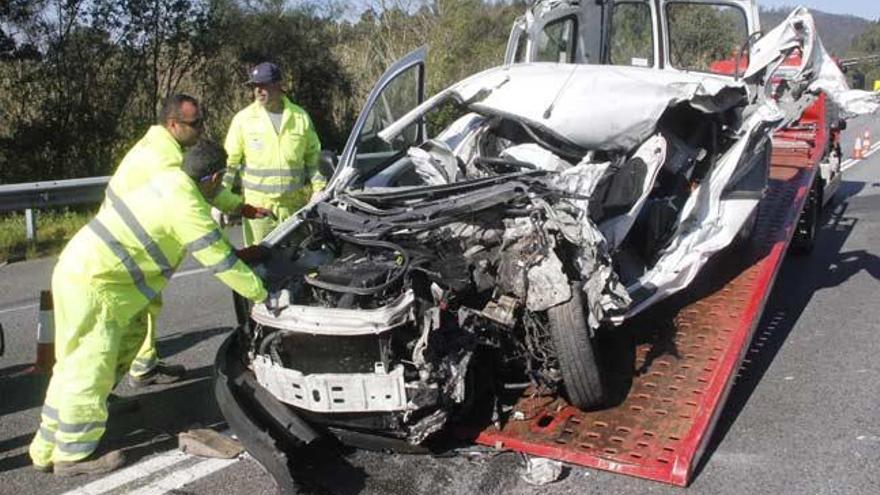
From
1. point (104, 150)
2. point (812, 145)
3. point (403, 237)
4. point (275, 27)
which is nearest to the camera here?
point (403, 237)

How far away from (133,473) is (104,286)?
0.84 metres

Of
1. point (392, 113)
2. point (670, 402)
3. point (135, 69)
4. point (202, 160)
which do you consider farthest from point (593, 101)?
point (135, 69)

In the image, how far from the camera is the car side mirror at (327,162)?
5.40m

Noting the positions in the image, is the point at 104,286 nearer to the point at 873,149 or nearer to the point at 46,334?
the point at 46,334

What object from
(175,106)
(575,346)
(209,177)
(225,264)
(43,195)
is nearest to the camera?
(225,264)

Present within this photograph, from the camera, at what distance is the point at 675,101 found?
518 cm

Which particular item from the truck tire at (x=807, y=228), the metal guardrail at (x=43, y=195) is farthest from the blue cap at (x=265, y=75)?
the truck tire at (x=807, y=228)

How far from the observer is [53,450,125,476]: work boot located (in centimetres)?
390

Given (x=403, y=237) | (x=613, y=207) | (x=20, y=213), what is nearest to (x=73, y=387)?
(x=403, y=237)

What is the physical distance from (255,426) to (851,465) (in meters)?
2.55

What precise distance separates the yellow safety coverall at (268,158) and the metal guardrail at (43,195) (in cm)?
378

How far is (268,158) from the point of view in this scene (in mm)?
5621

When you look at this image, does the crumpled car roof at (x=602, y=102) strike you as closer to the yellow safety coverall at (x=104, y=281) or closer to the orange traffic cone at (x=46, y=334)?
the yellow safety coverall at (x=104, y=281)

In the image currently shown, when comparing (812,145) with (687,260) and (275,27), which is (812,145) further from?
(275,27)
